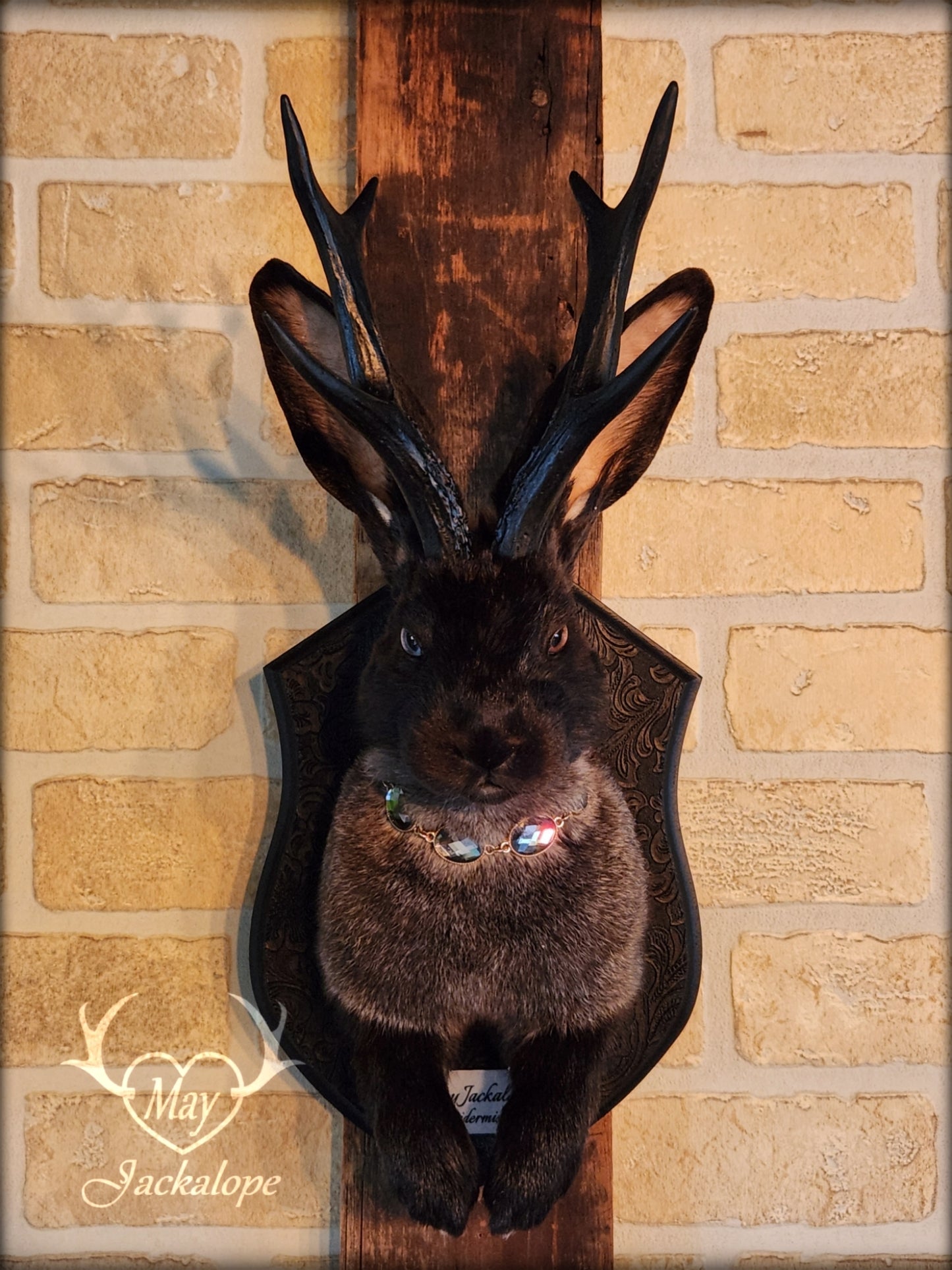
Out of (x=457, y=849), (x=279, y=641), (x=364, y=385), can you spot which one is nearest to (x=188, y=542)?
(x=279, y=641)

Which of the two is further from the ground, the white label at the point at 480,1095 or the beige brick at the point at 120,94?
the beige brick at the point at 120,94

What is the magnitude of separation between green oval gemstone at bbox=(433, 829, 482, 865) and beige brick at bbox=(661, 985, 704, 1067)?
36cm

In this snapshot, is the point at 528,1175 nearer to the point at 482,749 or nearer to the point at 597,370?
the point at 482,749

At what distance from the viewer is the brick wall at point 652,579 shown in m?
1.14

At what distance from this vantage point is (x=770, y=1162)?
1.14 metres

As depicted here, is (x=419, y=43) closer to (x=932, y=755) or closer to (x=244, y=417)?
(x=244, y=417)

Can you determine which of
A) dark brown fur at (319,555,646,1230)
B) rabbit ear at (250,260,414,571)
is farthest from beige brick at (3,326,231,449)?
dark brown fur at (319,555,646,1230)

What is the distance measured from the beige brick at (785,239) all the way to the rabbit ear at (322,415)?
398mm

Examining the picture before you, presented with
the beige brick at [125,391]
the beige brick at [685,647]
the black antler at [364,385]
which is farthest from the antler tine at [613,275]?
the beige brick at [125,391]

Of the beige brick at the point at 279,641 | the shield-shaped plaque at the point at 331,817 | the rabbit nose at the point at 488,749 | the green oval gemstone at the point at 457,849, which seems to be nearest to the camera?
the rabbit nose at the point at 488,749

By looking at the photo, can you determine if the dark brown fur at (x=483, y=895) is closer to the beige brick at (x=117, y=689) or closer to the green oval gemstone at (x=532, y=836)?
the green oval gemstone at (x=532, y=836)

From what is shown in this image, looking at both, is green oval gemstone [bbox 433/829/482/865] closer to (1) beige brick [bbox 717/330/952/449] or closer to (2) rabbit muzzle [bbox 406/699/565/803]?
(2) rabbit muzzle [bbox 406/699/565/803]

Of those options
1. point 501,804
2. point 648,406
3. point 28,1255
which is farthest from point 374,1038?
point 648,406

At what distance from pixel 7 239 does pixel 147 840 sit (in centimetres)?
72
